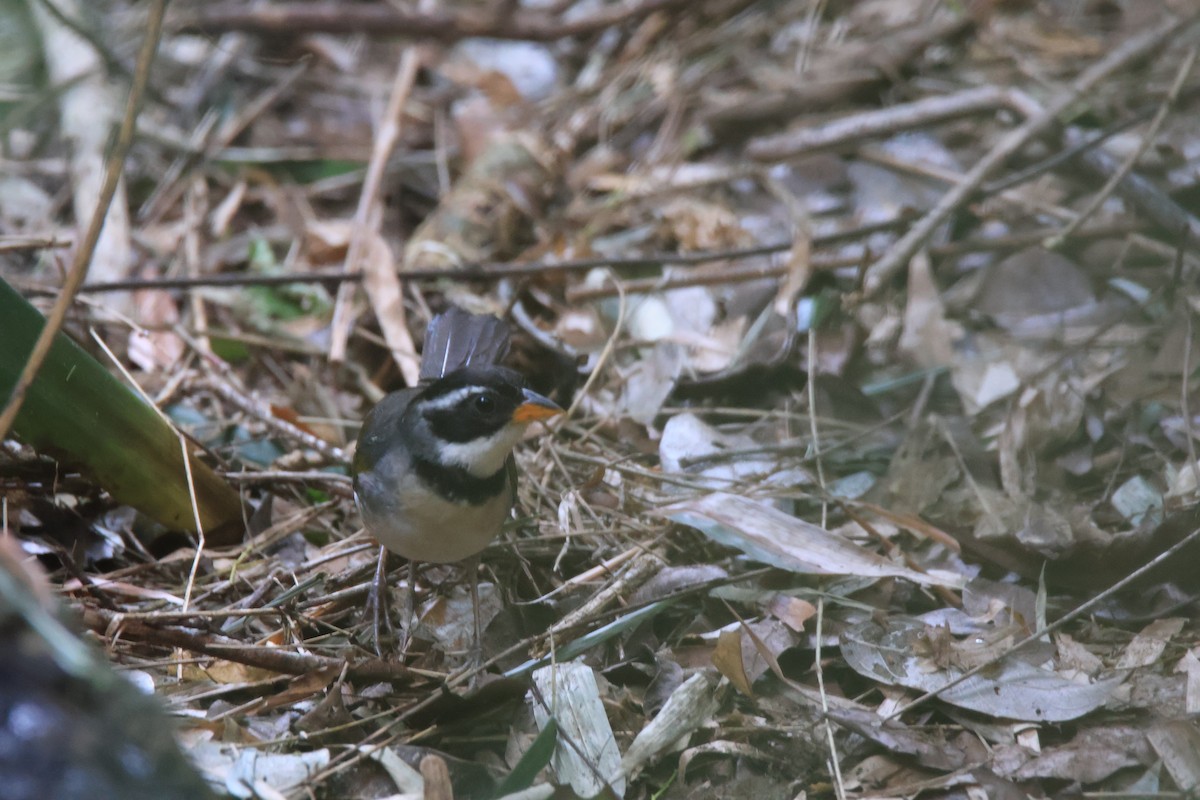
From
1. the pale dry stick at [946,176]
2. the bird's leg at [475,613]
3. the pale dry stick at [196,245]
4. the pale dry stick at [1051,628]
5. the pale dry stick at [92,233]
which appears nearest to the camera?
the pale dry stick at [92,233]

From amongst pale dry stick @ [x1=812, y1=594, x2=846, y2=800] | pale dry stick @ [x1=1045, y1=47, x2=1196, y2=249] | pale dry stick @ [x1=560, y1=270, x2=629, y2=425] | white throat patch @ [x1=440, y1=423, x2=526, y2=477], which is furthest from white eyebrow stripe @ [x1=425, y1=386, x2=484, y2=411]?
pale dry stick @ [x1=1045, y1=47, x2=1196, y2=249]

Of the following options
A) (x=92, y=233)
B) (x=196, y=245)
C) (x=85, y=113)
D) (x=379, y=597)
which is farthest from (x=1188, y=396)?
(x=85, y=113)

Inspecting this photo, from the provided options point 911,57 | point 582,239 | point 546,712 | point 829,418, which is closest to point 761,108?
point 911,57

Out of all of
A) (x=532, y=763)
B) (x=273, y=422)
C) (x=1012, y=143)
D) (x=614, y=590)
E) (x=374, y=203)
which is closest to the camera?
(x=532, y=763)

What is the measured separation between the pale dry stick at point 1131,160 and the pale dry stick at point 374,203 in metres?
3.25

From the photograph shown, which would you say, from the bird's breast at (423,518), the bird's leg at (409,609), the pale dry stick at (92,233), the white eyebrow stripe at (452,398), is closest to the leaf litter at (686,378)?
the bird's leg at (409,609)

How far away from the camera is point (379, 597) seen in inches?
158

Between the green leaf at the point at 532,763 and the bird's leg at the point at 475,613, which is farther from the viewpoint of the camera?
the bird's leg at the point at 475,613

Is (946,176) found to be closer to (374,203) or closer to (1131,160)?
(1131,160)

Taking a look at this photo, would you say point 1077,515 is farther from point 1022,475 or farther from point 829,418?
point 829,418

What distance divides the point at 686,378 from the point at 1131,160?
7.98ft

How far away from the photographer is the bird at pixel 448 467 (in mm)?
3688

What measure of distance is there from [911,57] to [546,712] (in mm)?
5055

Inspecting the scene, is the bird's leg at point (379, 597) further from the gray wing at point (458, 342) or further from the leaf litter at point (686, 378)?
the gray wing at point (458, 342)
